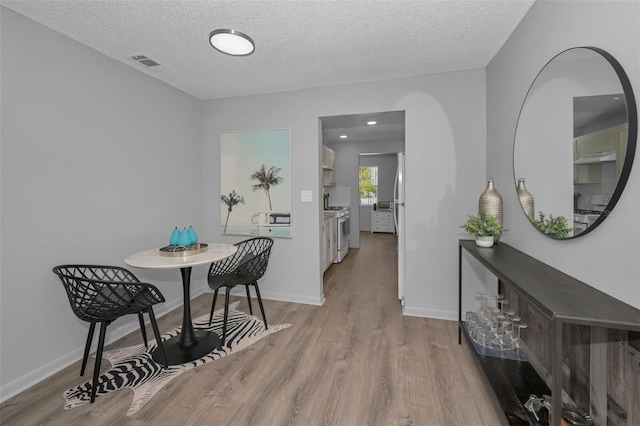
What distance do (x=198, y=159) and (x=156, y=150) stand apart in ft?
2.15

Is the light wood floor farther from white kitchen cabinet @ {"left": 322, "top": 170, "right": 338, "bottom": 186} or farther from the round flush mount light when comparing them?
white kitchen cabinet @ {"left": 322, "top": 170, "right": 338, "bottom": 186}

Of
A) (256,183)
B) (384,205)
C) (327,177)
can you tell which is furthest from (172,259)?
(384,205)

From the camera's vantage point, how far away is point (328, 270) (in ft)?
15.7

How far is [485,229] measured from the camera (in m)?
2.08

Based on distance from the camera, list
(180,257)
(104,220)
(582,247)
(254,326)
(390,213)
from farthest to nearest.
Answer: (390,213)
(254,326)
(104,220)
(180,257)
(582,247)

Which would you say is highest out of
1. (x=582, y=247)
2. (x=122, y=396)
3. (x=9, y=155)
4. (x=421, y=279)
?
(x=9, y=155)

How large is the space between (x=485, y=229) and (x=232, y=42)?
2.44m

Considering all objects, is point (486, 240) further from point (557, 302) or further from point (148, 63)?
point (148, 63)

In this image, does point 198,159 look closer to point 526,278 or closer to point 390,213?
point 526,278

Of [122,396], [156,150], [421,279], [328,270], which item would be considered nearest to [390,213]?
[328,270]

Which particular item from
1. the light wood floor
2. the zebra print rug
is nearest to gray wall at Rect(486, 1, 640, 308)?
the light wood floor

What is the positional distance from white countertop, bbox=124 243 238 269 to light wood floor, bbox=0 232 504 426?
827 millimetres

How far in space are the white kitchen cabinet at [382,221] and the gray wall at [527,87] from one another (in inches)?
243

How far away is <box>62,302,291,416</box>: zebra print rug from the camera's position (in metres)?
1.84
